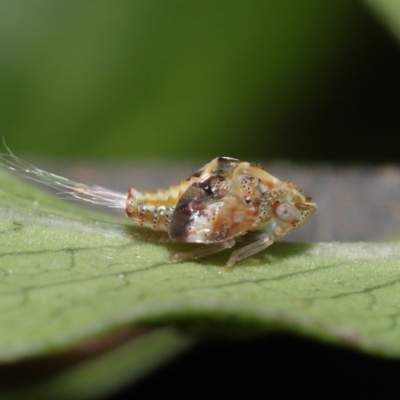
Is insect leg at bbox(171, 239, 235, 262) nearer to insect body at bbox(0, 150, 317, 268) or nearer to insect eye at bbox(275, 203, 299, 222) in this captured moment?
insect body at bbox(0, 150, 317, 268)

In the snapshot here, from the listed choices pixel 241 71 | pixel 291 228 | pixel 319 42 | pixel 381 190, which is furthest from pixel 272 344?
pixel 319 42

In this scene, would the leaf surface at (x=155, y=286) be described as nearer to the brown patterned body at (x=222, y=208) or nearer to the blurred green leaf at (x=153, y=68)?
the brown patterned body at (x=222, y=208)

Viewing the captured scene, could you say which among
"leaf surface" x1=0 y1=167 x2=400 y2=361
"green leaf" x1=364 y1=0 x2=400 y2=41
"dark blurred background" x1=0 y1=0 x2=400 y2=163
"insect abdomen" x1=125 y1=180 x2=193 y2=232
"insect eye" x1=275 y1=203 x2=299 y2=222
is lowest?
"leaf surface" x1=0 y1=167 x2=400 y2=361

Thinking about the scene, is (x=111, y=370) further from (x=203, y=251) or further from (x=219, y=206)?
(x=219, y=206)

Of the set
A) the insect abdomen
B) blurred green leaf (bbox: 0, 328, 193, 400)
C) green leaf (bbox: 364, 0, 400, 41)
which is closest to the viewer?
the insect abdomen

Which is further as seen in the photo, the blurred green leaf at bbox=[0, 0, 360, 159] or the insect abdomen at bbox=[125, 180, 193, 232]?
the blurred green leaf at bbox=[0, 0, 360, 159]

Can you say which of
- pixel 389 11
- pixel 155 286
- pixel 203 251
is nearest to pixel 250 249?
pixel 203 251

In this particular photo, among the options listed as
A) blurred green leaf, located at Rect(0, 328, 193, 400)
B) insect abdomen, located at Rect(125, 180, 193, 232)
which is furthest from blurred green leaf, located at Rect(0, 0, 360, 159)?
insect abdomen, located at Rect(125, 180, 193, 232)
